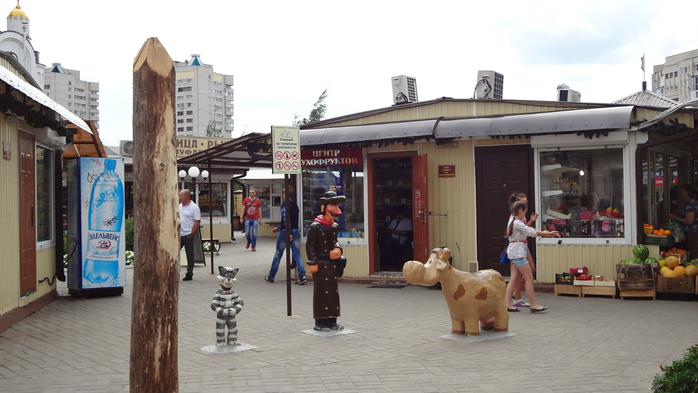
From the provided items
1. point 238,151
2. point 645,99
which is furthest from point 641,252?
point 238,151

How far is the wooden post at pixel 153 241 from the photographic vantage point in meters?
4.24

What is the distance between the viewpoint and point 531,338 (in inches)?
308

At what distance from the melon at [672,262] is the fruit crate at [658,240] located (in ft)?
0.92

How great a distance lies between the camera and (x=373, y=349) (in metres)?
7.35

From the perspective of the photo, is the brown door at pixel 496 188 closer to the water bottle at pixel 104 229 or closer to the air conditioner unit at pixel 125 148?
the water bottle at pixel 104 229

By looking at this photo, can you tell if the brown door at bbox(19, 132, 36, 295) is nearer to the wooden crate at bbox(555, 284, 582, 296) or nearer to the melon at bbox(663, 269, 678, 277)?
the wooden crate at bbox(555, 284, 582, 296)

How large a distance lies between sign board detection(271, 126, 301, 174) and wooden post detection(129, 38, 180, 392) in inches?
187

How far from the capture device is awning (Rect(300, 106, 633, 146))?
1086 cm

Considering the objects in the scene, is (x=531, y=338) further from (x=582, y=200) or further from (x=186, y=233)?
(x=186, y=233)

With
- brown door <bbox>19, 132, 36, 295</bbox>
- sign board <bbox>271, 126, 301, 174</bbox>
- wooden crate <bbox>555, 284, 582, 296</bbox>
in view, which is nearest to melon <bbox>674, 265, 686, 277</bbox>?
wooden crate <bbox>555, 284, 582, 296</bbox>

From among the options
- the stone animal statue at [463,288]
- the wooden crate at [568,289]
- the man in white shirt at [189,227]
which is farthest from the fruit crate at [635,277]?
the man in white shirt at [189,227]

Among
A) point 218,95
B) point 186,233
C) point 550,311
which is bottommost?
point 550,311

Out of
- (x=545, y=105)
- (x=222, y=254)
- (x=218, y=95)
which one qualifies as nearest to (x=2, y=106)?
(x=545, y=105)

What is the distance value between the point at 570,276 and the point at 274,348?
5.93 m
